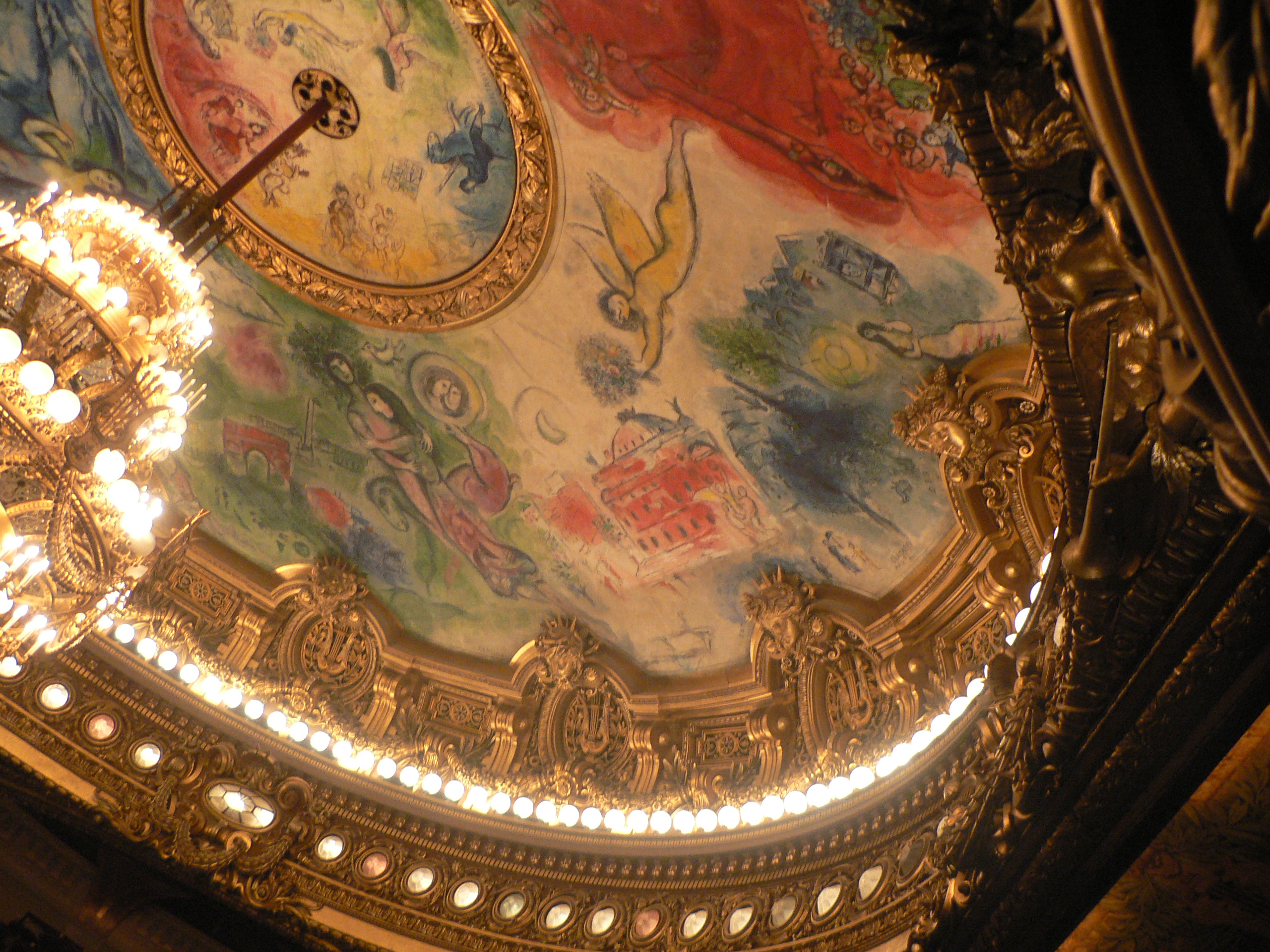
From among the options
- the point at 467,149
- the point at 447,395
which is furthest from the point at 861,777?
the point at 467,149

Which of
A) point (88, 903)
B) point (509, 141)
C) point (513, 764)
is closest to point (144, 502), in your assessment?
point (88, 903)

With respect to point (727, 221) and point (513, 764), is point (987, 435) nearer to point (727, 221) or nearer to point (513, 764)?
point (727, 221)

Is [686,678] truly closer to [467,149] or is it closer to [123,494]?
[467,149]

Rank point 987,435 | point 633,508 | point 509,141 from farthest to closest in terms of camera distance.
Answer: point 633,508 < point 509,141 < point 987,435

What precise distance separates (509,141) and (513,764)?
20.5ft

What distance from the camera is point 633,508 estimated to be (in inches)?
386

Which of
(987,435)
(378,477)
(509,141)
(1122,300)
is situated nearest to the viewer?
(1122,300)

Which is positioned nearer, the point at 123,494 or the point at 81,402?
the point at 81,402

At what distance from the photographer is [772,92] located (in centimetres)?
697

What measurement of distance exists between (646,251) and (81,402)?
4.77m

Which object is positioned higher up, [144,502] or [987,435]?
[987,435]

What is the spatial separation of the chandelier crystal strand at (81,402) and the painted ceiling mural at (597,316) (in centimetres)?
347

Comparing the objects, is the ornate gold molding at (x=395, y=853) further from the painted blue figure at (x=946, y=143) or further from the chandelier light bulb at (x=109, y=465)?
the painted blue figure at (x=946, y=143)

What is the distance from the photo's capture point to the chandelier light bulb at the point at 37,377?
15.8 ft
